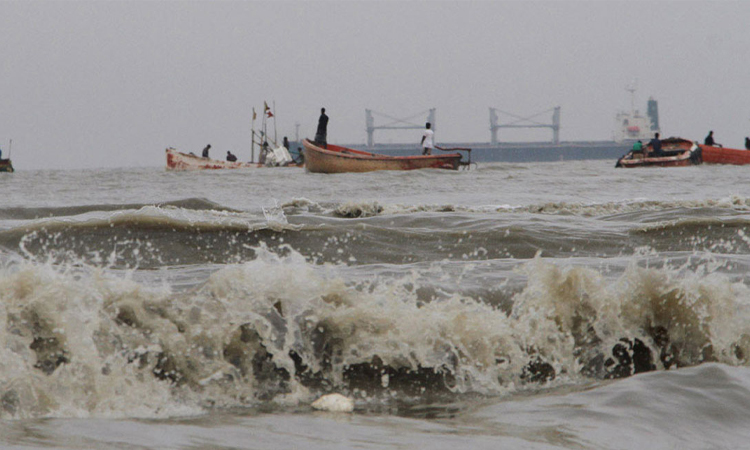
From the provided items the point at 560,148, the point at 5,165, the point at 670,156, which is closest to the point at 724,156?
the point at 670,156

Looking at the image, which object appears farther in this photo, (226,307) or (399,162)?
(399,162)

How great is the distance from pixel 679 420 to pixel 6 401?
7.04 feet

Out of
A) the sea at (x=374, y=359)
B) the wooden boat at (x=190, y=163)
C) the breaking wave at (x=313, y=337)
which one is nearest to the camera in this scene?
the sea at (x=374, y=359)

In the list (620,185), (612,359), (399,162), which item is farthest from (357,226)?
(399,162)

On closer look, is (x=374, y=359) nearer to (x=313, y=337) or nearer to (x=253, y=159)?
(x=313, y=337)

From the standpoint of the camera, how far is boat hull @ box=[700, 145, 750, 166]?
Answer: 29781mm

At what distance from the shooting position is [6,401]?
2555mm

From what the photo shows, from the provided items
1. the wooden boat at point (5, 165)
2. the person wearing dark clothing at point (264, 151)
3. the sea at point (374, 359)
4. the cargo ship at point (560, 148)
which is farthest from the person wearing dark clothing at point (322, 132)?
the cargo ship at point (560, 148)

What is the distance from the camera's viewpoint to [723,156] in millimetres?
30094

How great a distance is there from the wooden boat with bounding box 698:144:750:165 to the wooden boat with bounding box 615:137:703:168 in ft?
3.78

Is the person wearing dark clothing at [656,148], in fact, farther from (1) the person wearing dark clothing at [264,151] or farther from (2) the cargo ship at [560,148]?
(2) the cargo ship at [560,148]

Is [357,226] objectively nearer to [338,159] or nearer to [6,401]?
[6,401]

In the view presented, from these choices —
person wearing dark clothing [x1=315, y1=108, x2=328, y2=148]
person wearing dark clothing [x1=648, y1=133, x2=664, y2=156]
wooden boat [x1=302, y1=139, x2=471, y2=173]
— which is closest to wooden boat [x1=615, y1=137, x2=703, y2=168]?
person wearing dark clothing [x1=648, y1=133, x2=664, y2=156]

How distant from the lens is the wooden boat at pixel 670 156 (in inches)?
1071
